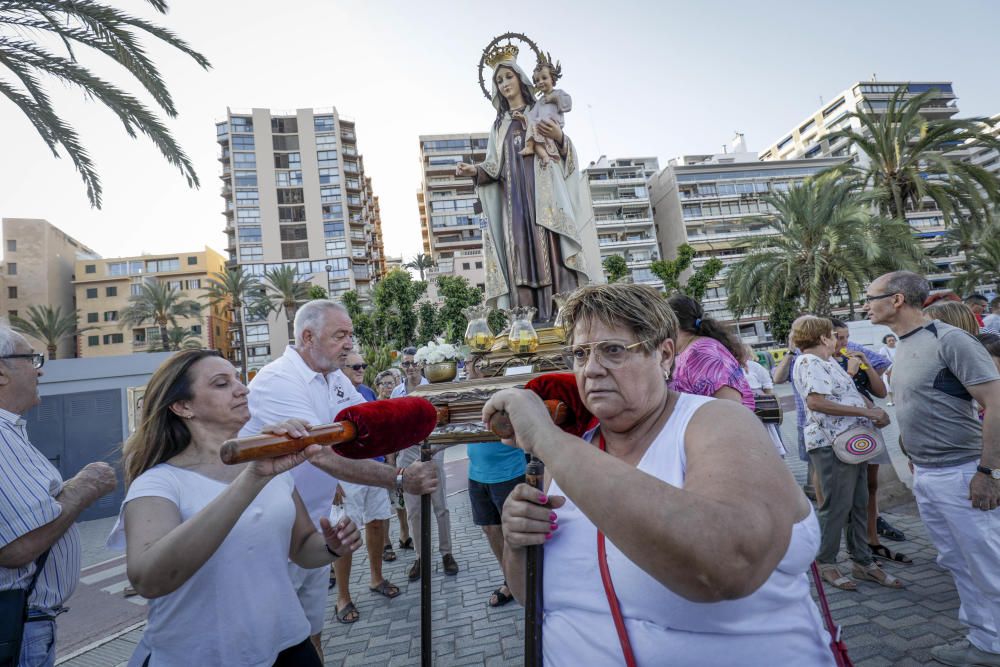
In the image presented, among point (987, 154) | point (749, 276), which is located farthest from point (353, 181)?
point (987, 154)

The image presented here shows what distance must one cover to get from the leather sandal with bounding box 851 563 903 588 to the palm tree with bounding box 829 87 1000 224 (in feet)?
62.3

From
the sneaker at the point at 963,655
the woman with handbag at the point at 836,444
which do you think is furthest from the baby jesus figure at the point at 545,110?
the sneaker at the point at 963,655

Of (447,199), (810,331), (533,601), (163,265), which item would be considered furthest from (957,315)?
(163,265)

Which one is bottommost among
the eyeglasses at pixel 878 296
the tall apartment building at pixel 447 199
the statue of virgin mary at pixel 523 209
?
the eyeglasses at pixel 878 296

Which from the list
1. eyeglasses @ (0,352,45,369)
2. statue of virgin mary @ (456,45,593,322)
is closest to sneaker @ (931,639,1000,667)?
statue of virgin mary @ (456,45,593,322)

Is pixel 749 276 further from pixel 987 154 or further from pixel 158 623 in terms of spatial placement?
pixel 987 154

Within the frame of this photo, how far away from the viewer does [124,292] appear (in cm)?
5491

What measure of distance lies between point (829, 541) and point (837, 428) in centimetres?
89

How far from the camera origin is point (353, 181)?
61094 millimetres

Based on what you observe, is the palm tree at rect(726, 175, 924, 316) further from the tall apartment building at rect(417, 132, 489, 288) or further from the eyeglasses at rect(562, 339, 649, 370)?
the tall apartment building at rect(417, 132, 489, 288)

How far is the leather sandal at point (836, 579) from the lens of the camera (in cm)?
388

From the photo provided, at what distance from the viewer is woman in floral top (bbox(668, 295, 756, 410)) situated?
2699 mm

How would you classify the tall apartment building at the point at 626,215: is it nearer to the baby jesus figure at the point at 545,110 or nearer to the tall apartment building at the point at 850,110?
the tall apartment building at the point at 850,110

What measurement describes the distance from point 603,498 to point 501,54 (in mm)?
5232
